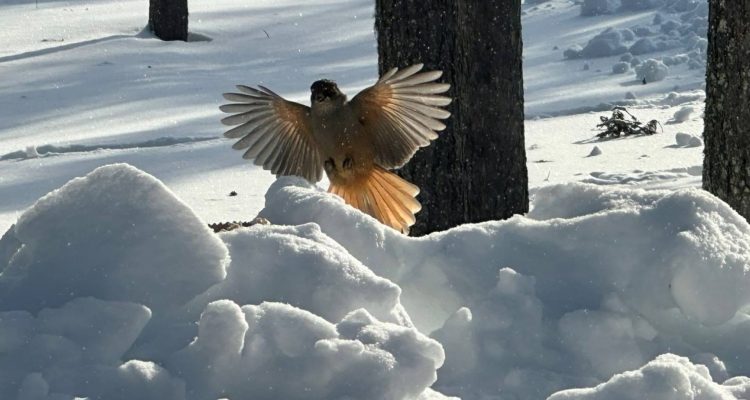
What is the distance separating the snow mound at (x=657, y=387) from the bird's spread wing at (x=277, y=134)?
2.75 m

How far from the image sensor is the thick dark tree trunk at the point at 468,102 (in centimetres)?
596

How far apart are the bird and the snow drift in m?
1.69

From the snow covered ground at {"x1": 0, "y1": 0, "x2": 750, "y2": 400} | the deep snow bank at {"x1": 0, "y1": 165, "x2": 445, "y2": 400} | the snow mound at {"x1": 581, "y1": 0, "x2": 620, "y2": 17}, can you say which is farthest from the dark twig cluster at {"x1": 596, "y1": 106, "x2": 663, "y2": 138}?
the snow mound at {"x1": 581, "y1": 0, "x2": 620, "y2": 17}

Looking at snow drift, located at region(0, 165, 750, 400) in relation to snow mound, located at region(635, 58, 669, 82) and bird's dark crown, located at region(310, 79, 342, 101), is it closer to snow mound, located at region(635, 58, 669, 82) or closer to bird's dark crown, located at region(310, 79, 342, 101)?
bird's dark crown, located at region(310, 79, 342, 101)

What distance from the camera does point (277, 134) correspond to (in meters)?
4.80

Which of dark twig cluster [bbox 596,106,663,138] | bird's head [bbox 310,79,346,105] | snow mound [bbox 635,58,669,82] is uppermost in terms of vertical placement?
bird's head [bbox 310,79,346,105]

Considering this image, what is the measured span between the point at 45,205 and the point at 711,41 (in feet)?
14.4

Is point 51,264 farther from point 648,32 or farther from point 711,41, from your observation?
point 648,32

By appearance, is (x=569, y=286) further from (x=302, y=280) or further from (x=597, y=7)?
(x=597, y=7)

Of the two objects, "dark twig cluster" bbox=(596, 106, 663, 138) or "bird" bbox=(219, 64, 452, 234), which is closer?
"bird" bbox=(219, 64, 452, 234)

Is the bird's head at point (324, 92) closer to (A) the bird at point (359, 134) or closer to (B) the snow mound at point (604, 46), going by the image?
(A) the bird at point (359, 134)

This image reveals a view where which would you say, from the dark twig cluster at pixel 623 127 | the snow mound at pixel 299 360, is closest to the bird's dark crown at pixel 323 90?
the snow mound at pixel 299 360

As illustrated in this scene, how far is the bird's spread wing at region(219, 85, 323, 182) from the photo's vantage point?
4.76 meters

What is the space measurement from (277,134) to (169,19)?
1079cm
